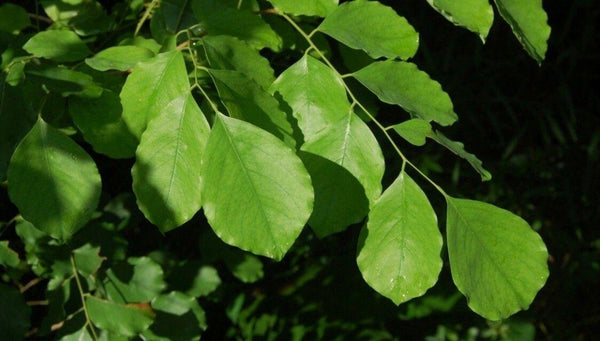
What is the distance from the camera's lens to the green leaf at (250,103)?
2.56 feet

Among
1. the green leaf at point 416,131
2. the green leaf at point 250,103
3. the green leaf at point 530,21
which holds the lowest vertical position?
the green leaf at point 416,131

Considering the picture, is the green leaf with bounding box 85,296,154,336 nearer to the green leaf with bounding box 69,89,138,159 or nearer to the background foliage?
the background foliage

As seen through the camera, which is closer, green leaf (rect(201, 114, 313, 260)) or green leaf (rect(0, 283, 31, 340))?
green leaf (rect(201, 114, 313, 260))

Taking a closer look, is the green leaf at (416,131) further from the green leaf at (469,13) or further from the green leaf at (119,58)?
the green leaf at (119,58)

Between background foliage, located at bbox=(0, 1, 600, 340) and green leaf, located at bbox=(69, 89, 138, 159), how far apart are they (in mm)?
721

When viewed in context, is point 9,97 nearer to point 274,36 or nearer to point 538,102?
point 274,36

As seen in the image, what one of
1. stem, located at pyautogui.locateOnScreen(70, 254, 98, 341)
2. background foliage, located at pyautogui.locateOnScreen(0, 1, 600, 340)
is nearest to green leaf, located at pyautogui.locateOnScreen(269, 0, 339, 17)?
stem, located at pyautogui.locateOnScreen(70, 254, 98, 341)

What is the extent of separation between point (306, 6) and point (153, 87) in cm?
23

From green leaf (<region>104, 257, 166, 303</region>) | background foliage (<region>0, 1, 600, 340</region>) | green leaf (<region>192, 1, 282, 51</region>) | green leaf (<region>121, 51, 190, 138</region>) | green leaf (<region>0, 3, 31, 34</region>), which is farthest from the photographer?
background foliage (<region>0, 1, 600, 340</region>)

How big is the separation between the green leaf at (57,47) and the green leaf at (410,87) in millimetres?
422

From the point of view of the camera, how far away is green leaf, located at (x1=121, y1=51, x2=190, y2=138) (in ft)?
2.69

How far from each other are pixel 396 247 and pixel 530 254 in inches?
5.8

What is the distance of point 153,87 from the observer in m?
0.83

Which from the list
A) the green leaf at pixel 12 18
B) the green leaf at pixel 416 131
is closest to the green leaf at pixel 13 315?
the green leaf at pixel 12 18
